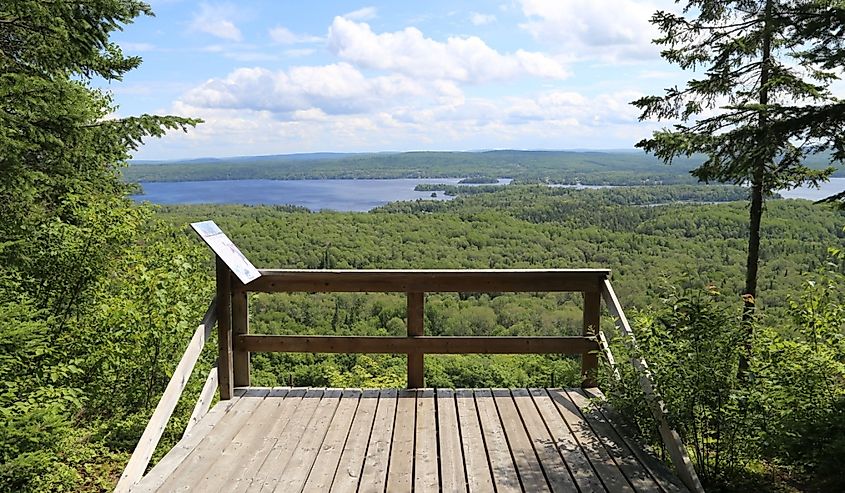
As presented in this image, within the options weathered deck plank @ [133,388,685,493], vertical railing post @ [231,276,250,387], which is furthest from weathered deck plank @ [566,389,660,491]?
vertical railing post @ [231,276,250,387]

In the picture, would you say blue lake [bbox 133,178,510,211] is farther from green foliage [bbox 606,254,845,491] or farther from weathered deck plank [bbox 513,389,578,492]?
green foliage [bbox 606,254,845,491]

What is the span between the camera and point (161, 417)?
348 cm

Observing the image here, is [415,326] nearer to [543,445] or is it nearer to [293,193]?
[543,445]

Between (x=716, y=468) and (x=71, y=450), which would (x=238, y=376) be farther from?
(x=716, y=468)

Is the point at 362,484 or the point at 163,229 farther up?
the point at 163,229

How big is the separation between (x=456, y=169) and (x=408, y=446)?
389 ft

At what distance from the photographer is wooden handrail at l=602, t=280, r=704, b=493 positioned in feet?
10.3

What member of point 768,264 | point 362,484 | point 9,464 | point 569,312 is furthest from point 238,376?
point 569,312

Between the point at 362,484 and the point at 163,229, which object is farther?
the point at 163,229

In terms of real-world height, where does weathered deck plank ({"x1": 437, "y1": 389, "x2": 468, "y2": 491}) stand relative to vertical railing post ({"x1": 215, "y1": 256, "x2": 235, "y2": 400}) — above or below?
below

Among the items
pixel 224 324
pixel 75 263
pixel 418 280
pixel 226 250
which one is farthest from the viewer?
pixel 75 263

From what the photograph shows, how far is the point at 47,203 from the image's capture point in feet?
Answer: 23.1

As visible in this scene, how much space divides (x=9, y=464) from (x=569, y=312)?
3129 centimetres

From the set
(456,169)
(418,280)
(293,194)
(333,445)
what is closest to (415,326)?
(418,280)
